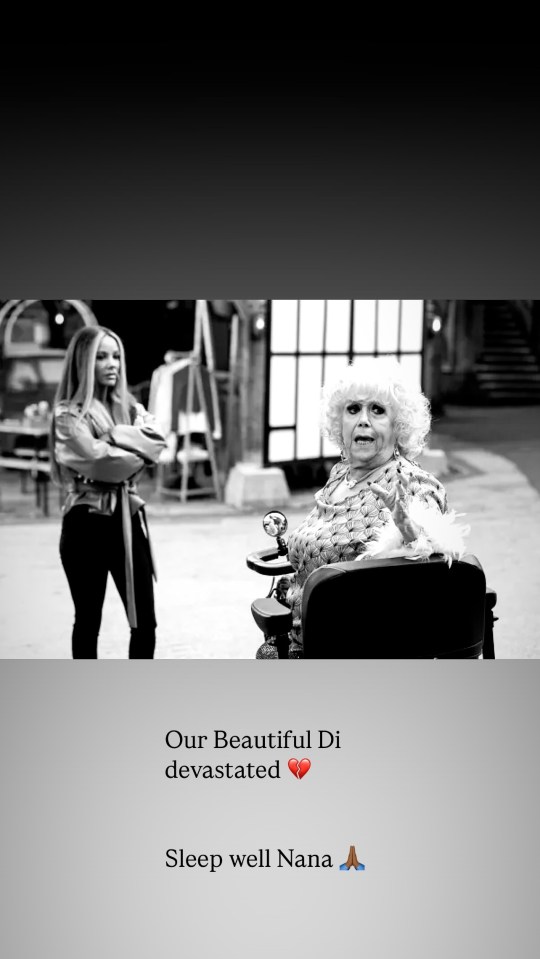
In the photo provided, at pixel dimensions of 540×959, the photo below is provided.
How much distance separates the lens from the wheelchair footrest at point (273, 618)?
303cm

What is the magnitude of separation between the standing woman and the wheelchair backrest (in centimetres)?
91

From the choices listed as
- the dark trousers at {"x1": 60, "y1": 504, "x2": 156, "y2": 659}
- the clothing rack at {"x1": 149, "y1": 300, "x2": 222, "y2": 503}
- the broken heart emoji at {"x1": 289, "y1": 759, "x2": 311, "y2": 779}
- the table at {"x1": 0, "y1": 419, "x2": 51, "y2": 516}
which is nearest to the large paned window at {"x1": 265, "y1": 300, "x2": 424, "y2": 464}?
the clothing rack at {"x1": 149, "y1": 300, "x2": 222, "y2": 503}

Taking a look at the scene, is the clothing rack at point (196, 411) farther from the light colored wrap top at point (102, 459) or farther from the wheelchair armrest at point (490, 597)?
the wheelchair armrest at point (490, 597)

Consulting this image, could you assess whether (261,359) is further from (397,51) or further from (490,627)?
(490,627)

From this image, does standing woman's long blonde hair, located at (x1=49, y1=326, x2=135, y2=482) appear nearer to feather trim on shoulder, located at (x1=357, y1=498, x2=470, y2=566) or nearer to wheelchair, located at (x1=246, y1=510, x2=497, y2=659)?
wheelchair, located at (x1=246, y1=510, x2=497, y2=659)

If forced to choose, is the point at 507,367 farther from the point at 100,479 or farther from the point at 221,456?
the point at 100,479

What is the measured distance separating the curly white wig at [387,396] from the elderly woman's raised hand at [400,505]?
0.56ft

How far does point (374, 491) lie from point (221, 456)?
1.52 meters

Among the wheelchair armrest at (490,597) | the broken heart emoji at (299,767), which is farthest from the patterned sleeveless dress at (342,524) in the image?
the broken heart emoji at (299,767)

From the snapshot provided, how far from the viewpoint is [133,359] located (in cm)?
399

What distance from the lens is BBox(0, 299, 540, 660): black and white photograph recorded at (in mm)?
3736

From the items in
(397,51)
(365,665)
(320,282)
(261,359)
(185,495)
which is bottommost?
(365,665)

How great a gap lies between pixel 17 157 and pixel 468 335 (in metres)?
1.69

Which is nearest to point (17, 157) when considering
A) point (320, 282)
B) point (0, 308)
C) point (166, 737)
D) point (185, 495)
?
point (0, 308)
